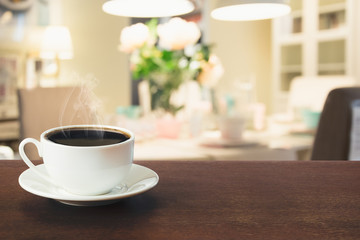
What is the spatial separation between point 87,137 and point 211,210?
0.53ft

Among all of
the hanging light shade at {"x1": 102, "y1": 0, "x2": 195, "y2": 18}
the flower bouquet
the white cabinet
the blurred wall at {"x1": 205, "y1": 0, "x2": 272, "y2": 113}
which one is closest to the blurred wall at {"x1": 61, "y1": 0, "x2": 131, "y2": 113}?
the blurred wall at {"x1": 205, "y1": 0, "x2": 272, "y2": 113}

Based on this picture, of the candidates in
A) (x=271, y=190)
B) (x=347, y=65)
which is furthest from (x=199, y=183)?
(x=347, y=65)

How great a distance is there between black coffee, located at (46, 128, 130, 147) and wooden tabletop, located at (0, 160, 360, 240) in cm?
7

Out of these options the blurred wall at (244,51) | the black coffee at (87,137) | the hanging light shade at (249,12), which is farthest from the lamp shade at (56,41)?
the black coffee at (87,137)

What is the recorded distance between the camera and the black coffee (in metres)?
0.45

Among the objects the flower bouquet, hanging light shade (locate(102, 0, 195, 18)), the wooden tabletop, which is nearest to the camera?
the wooden tabletop

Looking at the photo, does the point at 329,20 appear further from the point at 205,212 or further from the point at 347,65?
the point at 205,212

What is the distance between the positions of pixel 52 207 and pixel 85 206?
0.11 feet

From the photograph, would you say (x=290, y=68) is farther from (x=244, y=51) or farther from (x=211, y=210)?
(x=211, y=210)

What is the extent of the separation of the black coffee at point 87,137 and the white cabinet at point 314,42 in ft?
12.7

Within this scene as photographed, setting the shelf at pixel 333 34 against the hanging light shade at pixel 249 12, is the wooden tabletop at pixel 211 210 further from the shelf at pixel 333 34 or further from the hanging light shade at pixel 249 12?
the shelf at pixel 333 34

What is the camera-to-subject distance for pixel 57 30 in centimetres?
358

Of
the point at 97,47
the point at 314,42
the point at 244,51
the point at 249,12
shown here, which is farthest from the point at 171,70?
the point at 244,51

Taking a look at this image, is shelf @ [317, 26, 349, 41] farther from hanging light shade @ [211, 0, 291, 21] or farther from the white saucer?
the white saucer
